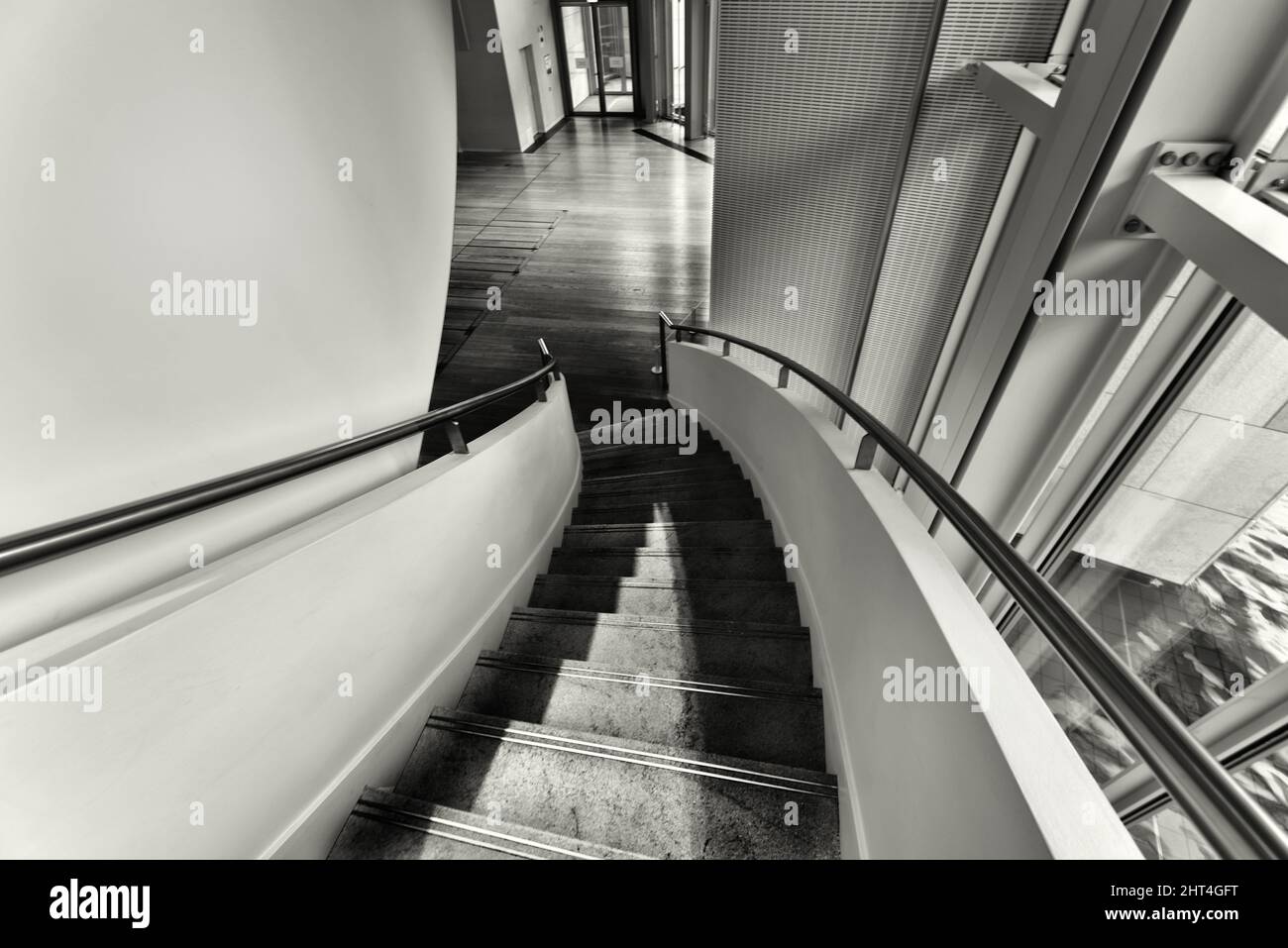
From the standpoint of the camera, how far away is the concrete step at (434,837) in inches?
68.7

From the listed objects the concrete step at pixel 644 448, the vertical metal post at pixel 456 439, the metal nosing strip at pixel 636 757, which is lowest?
the concrete step at pixel 644 448

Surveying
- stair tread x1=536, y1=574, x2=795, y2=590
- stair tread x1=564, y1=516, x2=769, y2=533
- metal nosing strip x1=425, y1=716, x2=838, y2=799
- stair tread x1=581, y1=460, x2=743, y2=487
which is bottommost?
stair tread x1=581, y1=460, x2=743, y2=487

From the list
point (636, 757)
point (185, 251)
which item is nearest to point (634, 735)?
point (636, 757)

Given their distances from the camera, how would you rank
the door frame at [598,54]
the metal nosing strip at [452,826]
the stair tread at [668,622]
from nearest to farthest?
the metal nosing strip at [452,826], the stair tread at [668,622], the door frame at [598,54]

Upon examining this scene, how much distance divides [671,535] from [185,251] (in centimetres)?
288

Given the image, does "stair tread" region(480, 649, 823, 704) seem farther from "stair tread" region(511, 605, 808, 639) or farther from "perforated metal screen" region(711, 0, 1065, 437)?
"perforated metal screen" region(711, 0, 1065, 437)

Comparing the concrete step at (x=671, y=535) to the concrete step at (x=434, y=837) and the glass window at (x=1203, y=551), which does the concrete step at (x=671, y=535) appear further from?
the concrete step at (x=434, y=837)

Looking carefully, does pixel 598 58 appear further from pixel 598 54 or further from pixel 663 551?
pixel 663 551

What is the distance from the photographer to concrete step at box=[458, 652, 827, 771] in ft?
7.24

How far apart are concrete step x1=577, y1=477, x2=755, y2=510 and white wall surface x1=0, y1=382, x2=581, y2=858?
2.07 metres

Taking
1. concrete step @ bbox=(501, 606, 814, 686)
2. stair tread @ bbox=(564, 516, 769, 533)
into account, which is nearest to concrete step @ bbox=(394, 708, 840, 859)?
concrete step @ bbox=(501, 606, 814, 686)

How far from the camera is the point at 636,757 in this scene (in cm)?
205

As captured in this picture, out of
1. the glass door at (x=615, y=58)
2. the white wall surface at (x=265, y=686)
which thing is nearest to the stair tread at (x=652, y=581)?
the white wall surface at (x=265, y=686)

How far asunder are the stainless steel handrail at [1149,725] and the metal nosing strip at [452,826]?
4.53ft
